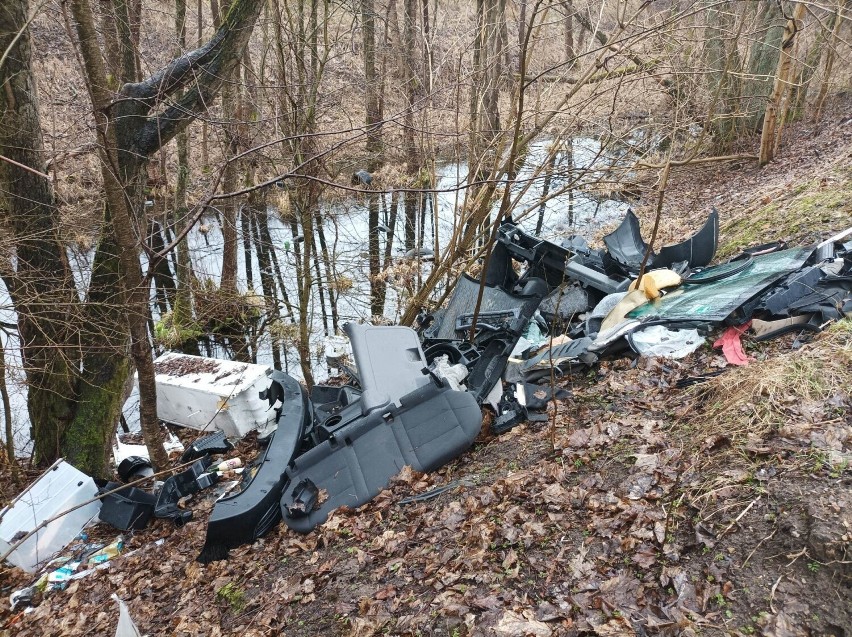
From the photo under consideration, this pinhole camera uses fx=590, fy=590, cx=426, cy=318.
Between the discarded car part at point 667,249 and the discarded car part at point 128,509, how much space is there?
530 cm

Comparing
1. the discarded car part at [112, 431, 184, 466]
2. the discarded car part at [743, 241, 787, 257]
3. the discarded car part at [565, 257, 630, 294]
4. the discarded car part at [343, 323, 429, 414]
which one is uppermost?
the discarded car part at [743, 241, 787, 257]

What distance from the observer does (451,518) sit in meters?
3.78

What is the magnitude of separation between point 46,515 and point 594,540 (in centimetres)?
447

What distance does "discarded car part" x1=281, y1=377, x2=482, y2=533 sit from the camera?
4.42 meters

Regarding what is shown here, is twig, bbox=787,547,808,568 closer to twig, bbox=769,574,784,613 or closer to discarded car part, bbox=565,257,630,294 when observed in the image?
twig, bbox=769,574,784,613

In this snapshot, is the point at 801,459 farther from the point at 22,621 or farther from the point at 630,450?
the point at 22,621

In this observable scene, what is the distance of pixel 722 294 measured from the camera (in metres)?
5.21

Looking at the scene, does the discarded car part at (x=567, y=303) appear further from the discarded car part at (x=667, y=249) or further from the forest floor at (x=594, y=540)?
the forest floor at (x=594, y=540)

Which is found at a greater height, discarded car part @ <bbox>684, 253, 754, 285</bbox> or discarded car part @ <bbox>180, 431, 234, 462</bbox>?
discarded car part @ <bbox>684, 253, 754, 285</bbox>

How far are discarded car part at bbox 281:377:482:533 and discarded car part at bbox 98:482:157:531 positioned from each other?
63.9 inches

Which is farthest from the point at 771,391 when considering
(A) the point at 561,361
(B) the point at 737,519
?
(A) the point at 561,361

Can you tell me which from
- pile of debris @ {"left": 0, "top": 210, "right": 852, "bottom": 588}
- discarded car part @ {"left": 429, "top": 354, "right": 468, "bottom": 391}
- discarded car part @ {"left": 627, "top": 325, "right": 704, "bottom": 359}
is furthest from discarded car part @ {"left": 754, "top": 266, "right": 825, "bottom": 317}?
discarded car part @ {"left": 429, "top": 354, "right": 468, "bottom": 391}

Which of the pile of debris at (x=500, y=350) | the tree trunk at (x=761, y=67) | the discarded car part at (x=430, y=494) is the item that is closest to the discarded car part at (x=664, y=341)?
the pile of debris at (x=500, y=350)

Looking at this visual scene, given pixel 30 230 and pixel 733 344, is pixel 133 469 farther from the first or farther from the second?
pixel 733 344
